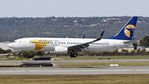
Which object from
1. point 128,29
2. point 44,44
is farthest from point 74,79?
point 128,29

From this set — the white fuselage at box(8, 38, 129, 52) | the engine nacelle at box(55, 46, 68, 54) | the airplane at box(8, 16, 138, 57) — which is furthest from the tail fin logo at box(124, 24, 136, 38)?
the engine nacelle at box(55, 46, 68, 54)

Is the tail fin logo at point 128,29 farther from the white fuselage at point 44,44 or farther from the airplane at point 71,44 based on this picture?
the white fuselage at point 44,44

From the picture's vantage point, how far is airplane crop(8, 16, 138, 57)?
2579 inches

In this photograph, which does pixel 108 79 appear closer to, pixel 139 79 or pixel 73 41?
pixel 139 79

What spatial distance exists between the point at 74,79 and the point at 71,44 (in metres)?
27.4

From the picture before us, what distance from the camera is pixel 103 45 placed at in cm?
7206

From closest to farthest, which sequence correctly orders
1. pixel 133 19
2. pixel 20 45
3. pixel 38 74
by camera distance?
pixel 38 74, pixel 20 45, pixel 133 19

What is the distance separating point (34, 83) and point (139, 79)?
1249cm

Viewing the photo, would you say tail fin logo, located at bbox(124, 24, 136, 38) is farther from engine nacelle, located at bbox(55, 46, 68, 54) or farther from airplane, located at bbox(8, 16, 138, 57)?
engine nacelle, located at bbox(55, 46, 68, 54)

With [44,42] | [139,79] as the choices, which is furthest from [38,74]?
[44,42]

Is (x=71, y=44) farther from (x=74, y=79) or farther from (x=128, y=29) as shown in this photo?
(x=74, y=79)

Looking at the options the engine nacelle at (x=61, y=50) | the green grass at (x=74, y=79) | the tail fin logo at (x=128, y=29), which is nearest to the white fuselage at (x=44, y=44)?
the engine nacelle at (x=61, y=50)

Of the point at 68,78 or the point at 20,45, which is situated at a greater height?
the point at 20,45

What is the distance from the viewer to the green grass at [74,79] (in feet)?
129
